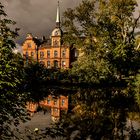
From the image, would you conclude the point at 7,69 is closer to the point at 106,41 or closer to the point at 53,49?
the point at 106,41

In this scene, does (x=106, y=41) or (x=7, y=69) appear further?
(x=106, y=41)

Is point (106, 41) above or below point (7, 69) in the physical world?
above

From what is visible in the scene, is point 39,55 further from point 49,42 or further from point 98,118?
point 98,118

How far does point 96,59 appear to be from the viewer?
44.2 m

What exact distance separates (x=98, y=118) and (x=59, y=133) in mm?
13670

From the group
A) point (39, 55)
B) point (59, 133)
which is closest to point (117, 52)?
point (59, 133)

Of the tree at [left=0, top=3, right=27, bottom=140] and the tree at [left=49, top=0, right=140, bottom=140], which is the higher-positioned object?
the tree at [left=49, top=0, right=140, bottom=140]

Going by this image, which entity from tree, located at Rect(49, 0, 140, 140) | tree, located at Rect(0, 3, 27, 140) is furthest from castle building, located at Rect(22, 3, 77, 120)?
tree, located at Rect(0, 3, 27, 140)

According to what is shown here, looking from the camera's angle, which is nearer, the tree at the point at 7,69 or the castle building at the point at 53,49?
the tree at the point at 7,69

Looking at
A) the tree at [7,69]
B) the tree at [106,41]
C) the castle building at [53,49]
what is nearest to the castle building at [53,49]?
the castle building at [53,49]

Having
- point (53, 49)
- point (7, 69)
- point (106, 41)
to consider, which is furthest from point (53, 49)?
point (7, 69)

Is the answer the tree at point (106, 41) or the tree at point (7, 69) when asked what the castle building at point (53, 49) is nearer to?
the tree at point (106, 41)

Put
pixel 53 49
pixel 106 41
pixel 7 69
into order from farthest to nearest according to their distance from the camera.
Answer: pixel 53 49 → pixel 106 41 → pixel 7 69

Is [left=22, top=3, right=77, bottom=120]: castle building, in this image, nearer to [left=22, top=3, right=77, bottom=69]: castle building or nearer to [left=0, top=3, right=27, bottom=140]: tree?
[left=22, top=3, right=77, bottom=69]: castle building
